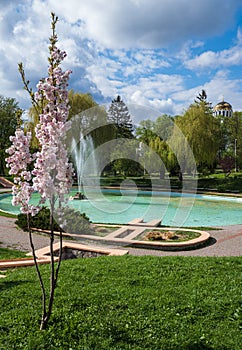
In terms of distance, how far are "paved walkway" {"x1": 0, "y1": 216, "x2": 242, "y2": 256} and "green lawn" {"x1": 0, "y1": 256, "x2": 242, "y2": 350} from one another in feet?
7.67

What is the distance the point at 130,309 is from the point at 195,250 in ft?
15.5

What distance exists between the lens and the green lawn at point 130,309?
313 cm

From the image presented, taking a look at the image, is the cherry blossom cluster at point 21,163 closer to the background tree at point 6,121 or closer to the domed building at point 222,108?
the background tree at point 6,121

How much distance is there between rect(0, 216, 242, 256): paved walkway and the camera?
25.7ft

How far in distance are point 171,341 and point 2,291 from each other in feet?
8.23

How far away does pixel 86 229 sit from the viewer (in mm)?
9586

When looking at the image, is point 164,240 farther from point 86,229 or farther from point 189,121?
point 189,121

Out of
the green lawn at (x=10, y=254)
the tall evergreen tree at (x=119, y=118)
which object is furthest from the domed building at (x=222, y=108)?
the green lawn at (x=10, y=254)

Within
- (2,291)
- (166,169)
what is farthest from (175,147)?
(2,291)

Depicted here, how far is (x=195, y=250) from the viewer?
→ 26.6 feet

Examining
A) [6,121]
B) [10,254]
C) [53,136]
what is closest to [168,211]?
[10,254]

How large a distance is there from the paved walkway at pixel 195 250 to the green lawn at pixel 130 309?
92.0 inches

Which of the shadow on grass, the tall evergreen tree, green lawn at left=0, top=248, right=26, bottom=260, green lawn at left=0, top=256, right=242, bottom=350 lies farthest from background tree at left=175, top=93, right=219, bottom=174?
the shadow on grass

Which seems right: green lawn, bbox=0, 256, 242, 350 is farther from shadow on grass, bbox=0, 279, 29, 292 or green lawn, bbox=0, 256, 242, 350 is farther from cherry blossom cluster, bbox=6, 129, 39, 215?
cherry blossom cluster, bbox=6, 129, 39, 215
